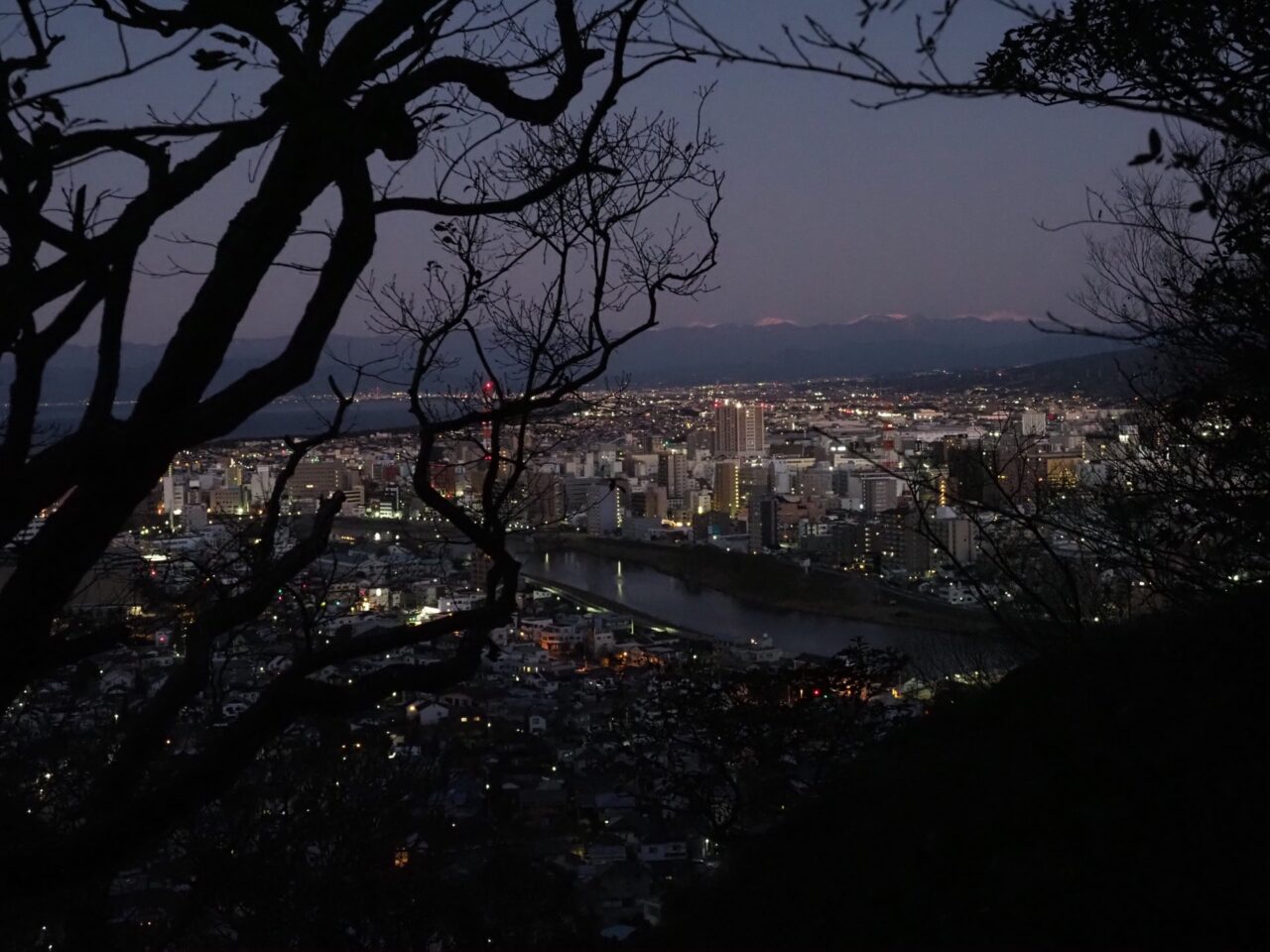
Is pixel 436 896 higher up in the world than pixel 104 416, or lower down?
lower down

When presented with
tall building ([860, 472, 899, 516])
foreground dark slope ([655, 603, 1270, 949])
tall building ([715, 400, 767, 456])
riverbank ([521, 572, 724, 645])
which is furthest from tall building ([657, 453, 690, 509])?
foreground dark slope ([655, 603, 1270, 949])

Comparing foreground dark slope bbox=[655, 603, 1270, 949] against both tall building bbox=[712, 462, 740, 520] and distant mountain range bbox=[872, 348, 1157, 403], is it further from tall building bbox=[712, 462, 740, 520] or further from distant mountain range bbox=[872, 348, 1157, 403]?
tall building bbox=[712, 462, 740, 520]

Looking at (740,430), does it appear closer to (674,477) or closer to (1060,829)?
(674,477)

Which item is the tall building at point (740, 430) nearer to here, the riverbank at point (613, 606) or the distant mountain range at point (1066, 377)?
the riverbank at point (613, 606)

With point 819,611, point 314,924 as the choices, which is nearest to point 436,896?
point 314,924

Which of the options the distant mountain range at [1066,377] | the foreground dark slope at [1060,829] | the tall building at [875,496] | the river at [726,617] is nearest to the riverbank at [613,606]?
the river at [726,617]

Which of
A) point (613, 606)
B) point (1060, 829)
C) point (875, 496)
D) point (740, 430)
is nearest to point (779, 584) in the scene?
point (875, 496)

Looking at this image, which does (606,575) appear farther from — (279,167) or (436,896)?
(279,167)
